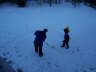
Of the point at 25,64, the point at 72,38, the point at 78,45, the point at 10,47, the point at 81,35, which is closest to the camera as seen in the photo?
the point at 25,64

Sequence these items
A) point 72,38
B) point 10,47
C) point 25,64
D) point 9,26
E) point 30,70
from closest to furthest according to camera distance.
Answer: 1. point 30,70
2. point 25,64
3. point 10,47
4. point 72,38
5. point 9,26

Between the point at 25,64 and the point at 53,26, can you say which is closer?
the point at 25,64

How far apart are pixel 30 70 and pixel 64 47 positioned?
3251mm

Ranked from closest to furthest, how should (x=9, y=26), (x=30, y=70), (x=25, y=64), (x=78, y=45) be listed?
(x=30, y=70) → (x=25, y=64) → (x=78, y=45) → (x=9, y=26)

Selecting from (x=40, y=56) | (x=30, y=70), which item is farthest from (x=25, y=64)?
(x=40, y=56)

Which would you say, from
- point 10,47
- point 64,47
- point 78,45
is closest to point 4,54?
point 10,47

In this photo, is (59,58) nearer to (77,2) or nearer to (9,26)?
(9,26)

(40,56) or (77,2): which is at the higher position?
(77,2)

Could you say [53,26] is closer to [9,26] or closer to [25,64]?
[9,26]

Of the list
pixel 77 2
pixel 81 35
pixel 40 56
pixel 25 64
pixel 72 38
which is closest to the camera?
pixel 25 64

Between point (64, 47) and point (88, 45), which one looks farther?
point (88, 45)

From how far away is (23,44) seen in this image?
9211mm

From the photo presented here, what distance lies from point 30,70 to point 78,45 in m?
4.53

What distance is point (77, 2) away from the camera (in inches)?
1126
